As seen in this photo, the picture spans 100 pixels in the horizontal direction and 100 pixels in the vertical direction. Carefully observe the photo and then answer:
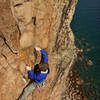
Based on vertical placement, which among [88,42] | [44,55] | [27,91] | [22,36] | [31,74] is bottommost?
[88,42]

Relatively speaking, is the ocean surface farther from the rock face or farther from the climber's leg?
the climber's leg

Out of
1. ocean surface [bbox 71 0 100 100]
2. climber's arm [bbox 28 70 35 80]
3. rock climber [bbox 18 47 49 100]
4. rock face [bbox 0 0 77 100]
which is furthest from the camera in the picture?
ocean surface [bbox 71 0 100 100]

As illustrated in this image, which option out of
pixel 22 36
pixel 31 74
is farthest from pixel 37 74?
pixel 22 36

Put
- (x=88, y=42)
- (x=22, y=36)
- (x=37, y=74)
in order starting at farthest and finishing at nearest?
(x=88, y=42), (x=37, y=74), (x=22, y=36)

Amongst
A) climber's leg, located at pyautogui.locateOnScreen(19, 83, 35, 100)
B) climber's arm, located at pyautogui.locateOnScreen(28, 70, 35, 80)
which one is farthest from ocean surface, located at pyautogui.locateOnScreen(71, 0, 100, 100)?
climber's arm, located at pyautogui.locateOnScreen(28, 70, 35, 80)

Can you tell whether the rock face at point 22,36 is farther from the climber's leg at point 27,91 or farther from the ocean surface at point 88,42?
the ocean surface at point 88,42

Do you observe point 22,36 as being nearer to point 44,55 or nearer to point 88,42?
point 44,55

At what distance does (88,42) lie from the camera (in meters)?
19.2

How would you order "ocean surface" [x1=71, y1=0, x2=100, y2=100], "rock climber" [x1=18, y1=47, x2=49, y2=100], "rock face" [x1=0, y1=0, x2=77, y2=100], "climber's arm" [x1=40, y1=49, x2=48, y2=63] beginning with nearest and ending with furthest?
"rock face" [x1=0, y1=0, x2=77, y2=100] → "rock climber" [x1=18, y1=47, x2=49, y2=100] → "climber's arm" [x1=40, y1=49, x2=48, y2=63] → "ocean surface" [x1=71, y1=0, x2=100, y2=100]

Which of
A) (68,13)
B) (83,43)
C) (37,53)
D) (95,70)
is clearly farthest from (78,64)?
(37,53)

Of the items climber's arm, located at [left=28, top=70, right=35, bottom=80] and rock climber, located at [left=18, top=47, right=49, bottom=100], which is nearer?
rock climber, located at [left=18, top=47, right=49, bottom=100]

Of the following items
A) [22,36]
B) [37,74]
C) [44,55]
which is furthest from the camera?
[44,55]

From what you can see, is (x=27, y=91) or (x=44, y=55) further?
(x=44, y=55)

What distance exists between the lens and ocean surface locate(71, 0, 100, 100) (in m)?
14.9
